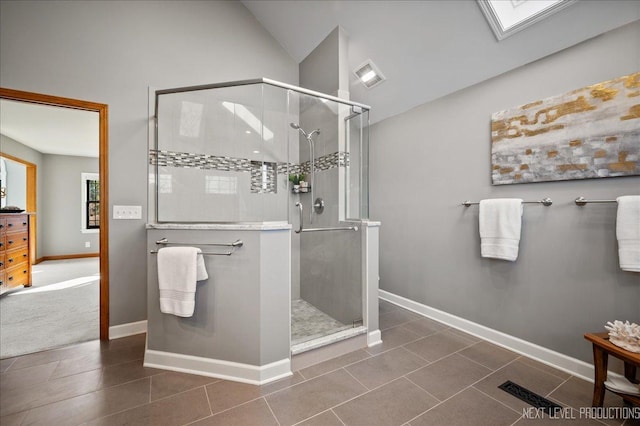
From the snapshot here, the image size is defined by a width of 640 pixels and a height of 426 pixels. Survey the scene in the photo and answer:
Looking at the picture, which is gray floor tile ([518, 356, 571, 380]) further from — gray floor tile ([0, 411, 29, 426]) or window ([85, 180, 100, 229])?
window ([85, 180, 100, 229])

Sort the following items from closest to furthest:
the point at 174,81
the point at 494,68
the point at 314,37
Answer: the point at 494,68 < the point at 174,81 < the point at 314,37

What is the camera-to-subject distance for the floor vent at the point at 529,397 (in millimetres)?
1496

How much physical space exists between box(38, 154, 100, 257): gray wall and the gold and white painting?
7.29 metres

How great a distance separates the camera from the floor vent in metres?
1.50

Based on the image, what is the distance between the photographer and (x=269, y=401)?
154 cm

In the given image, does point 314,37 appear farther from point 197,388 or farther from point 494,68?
point 197,388

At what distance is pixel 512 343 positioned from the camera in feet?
6.93

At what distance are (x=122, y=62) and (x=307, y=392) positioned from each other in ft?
→ 10.1

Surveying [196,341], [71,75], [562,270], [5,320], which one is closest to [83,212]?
[5,320]

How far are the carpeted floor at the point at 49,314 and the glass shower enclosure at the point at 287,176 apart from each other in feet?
4.32

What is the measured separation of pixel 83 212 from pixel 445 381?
25.3 feet

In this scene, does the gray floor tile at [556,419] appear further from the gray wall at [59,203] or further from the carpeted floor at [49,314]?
the gray wall at [59,203]

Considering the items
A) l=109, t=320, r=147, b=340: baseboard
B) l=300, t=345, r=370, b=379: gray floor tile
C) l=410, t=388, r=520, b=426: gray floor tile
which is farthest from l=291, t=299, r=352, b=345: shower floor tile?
l=109, t=320, r=147, b=340: baseboard

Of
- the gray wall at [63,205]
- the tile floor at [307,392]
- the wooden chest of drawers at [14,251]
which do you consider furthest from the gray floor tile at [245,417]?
the gray wall at [63,205]
